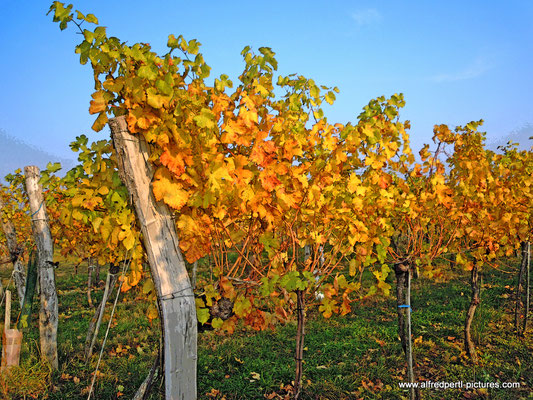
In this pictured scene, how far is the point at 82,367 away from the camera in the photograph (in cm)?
500

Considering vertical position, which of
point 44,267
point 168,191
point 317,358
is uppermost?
point 168,191

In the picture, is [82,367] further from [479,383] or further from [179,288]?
[479,383]

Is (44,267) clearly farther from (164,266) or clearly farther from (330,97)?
(330,97)

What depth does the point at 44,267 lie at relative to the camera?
4.74 m

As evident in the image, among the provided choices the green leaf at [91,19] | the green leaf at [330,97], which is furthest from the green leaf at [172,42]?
the green leaf at [330,97]

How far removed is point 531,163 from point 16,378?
27.1ft

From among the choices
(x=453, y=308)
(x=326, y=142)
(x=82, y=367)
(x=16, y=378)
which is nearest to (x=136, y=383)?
(x=82, y=367)

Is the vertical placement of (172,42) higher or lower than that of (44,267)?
higher

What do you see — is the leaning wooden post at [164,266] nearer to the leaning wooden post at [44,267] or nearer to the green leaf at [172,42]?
the green leaf at [172,42]

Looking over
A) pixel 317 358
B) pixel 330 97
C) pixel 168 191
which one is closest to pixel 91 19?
pixel 168 191

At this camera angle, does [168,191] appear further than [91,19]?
Yes

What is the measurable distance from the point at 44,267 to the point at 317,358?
4.32 m

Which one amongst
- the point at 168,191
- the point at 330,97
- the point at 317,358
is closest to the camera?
Result: the point at 168,191

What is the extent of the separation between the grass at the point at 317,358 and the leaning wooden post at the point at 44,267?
263 millimetres
